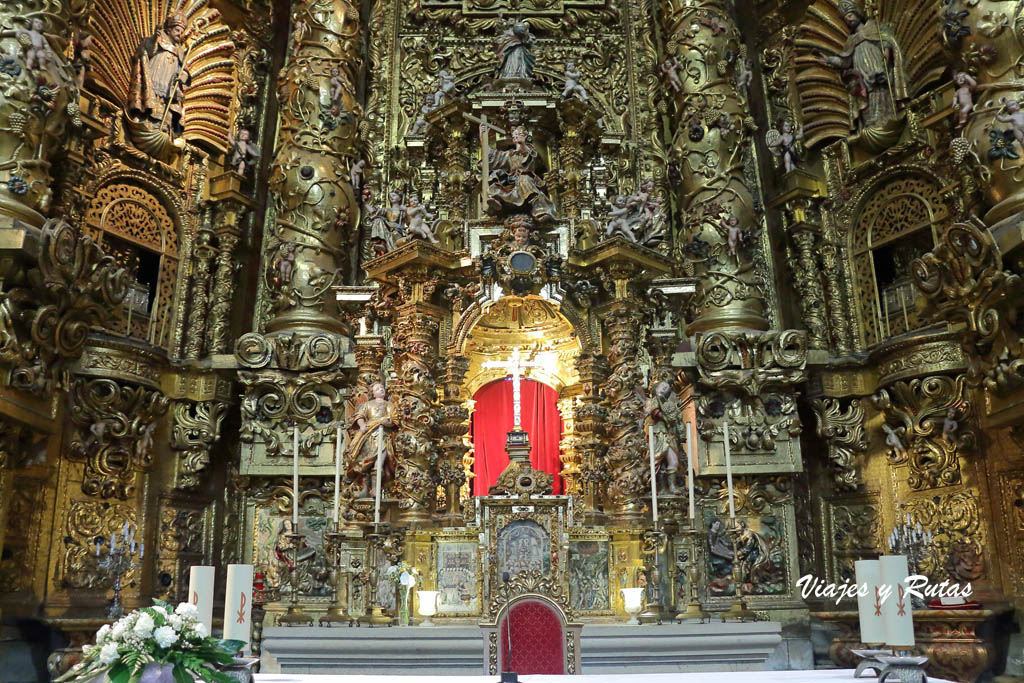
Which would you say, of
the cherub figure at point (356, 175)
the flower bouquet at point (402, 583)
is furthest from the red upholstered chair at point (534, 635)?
the cherub figure at point (356, 175)

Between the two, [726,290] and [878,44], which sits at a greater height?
[878,44]

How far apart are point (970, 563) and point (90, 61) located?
524 inches

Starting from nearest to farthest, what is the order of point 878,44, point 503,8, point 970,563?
point 970,563, point 878,44, point 503,8

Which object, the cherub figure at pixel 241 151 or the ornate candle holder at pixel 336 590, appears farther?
the cherub figure at pixel 241 151

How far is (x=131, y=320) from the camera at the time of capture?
41.1 ft

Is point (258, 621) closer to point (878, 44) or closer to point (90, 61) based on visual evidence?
point (90, 61)

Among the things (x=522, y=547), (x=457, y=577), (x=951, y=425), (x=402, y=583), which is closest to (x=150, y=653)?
(x=522, y=547)

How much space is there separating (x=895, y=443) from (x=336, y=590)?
779 cm

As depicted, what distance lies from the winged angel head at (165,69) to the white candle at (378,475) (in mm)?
5821

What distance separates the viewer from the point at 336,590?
11.1 m

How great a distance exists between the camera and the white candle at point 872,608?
4.51 m

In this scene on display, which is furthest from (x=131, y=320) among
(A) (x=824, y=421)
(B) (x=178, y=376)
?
(A) (x=824, y=421)

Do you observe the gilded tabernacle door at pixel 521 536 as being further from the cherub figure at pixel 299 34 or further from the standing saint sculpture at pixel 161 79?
the cherub figure at pixel 299 34

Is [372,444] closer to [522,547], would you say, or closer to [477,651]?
[522,547]
